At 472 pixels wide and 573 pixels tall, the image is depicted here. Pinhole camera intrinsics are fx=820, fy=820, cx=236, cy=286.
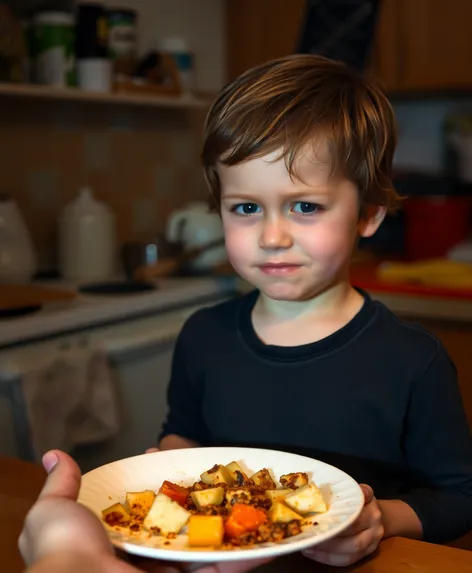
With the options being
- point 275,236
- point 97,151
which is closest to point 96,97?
point 97,151

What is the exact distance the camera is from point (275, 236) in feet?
3.20

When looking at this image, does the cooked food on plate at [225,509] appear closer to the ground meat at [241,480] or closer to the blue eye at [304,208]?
the ground meat at [241,480]

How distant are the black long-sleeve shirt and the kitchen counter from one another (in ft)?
2.68

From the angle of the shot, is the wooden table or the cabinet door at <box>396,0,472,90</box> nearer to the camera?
the wooden table

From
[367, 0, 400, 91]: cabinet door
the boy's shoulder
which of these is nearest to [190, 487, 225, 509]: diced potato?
the boy's shoulder

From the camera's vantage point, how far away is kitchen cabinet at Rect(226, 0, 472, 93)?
104 inches

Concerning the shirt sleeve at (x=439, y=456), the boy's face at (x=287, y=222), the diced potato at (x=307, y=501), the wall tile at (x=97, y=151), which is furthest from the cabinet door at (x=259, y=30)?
the diced potato at (x=307, y=501)

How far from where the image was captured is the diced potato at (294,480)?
769 mm

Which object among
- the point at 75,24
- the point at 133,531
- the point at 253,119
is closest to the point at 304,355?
the point at 253,119

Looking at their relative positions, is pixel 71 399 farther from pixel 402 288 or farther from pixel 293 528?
pixel 293 528

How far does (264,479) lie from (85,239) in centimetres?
175


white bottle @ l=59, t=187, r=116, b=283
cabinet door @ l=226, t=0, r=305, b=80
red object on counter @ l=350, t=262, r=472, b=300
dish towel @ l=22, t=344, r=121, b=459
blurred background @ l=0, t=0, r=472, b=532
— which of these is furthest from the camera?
cabinet door @ l=226, t=0, r=305, b=80

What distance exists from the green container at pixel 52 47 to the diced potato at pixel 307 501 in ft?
6.02

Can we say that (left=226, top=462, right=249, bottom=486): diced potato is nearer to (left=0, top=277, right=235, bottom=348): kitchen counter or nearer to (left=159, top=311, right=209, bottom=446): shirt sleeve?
(left=159, top=311, right=209, bottom=446): shirt sleeve
